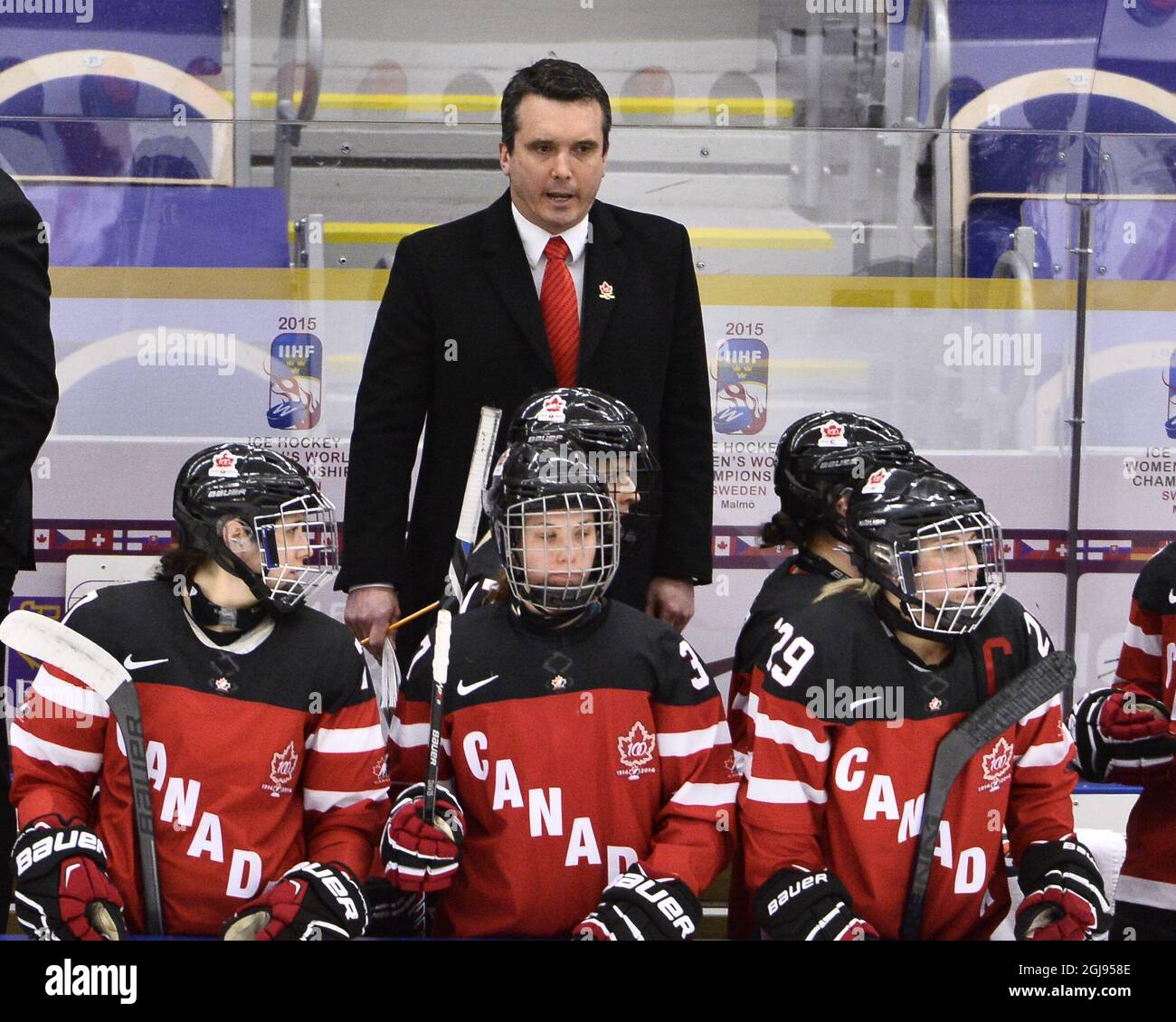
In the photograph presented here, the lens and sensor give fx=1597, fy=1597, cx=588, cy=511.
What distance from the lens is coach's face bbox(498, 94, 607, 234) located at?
8.48 ft

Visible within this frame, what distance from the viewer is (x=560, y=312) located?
2.70 m

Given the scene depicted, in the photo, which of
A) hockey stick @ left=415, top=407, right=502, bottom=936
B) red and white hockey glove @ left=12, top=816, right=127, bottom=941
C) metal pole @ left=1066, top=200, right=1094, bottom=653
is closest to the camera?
red and white hockey glove @ left=12, top=816, right=127, bottom=941

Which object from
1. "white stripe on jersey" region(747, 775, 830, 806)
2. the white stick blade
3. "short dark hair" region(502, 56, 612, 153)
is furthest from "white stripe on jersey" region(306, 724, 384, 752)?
"short dark hair" region(502, 56, 612, 153)

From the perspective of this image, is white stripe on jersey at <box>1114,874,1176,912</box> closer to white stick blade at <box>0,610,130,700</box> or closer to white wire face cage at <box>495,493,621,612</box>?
white wire face cage at <box>495,493,621,612</box>

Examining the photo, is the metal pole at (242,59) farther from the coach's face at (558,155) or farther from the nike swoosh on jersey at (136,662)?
the nike swoosh on jersey at (136,662)

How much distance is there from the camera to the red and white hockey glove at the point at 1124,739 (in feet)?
8.01

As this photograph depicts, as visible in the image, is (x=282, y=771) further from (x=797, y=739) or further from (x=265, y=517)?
(x=797, y=739)

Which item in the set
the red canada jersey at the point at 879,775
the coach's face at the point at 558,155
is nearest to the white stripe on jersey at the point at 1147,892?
the red canada jersey at the point at 879,775

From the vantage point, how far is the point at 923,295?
3.76 meters

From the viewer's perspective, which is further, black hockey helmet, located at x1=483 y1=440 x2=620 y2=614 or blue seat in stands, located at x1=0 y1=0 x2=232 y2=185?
blue seat in stands, located at x1=0 y1=0 x2=232 y2=185

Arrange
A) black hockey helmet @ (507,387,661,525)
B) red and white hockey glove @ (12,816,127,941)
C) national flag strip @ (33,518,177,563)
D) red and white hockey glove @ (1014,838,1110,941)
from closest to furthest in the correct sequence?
red and white hockey glove @ (12,816,127,941)
red and white hockey glove @ (1014,838,1110,941)
black hockey helmet @ (507,387,661,525)
national flag strip @ (33,518,177,563)

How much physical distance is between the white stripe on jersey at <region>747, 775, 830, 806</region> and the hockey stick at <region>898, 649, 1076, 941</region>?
15 cm

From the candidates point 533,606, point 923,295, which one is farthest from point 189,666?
point 923,295
